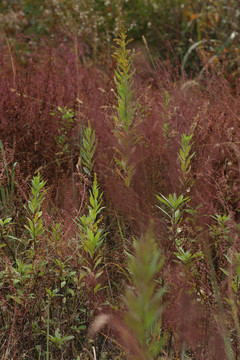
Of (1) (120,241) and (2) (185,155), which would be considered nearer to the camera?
(2) (185,155)

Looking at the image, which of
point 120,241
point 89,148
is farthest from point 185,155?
point 120,241

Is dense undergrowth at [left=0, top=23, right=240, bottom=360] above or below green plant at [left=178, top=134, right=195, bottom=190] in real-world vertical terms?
below

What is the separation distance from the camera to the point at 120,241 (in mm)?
1959

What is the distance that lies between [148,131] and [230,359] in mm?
1428

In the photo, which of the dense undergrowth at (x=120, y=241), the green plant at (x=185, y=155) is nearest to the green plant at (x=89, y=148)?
the dense undergrowth at (x=120, y=241)

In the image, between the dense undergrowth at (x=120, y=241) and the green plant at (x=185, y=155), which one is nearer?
the dense undergrowth at (x=120, y=241)

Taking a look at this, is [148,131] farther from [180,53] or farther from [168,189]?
[180,53]

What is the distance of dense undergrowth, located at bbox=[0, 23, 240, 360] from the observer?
138 centimetres

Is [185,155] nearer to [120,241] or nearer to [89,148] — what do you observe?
[89,148]

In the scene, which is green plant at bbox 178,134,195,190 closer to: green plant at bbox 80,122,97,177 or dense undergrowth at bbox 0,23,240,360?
dense undergrowth at bbox 0,23,240,360

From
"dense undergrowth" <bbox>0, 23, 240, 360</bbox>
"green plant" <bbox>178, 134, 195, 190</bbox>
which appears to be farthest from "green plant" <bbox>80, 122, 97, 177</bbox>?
"green plant" <bbox>178, 134, 195, 190</bbox>

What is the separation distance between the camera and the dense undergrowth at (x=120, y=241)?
1375 mm

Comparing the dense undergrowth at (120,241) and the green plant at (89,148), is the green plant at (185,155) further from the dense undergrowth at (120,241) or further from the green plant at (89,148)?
the green plant at (89,148)

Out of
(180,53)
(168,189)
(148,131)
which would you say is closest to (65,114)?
(148,131)
